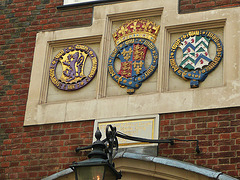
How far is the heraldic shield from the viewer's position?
10211mm

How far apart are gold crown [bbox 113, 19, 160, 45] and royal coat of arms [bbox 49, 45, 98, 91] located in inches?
18.5

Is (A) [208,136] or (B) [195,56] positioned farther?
(B) [195,56]

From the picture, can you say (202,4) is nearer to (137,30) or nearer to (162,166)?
(137,30)

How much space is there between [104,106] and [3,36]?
2.30 m

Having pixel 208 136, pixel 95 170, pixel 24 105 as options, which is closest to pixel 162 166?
pixel 208 136

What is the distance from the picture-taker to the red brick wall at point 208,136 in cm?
920

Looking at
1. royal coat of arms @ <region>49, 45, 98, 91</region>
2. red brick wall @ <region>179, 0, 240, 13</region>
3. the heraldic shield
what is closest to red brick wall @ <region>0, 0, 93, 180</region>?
royal coat of arms @ <region>49, 45, 98, 91</region>

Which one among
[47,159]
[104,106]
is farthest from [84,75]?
[47,159]

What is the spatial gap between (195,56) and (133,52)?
939 mm

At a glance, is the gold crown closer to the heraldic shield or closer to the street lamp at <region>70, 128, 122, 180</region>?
the heraldic shield

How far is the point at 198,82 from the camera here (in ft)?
32.2

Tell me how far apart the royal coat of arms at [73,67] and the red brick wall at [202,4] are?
58.4 inches

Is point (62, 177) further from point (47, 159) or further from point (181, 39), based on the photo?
point (181, 39)

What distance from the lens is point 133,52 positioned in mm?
10398
